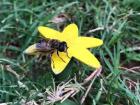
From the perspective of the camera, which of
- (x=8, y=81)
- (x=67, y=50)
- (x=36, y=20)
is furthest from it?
(x=36, y=20)

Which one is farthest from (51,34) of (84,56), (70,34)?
(84,56)

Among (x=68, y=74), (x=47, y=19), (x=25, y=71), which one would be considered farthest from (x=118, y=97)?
(x=47, y=19)

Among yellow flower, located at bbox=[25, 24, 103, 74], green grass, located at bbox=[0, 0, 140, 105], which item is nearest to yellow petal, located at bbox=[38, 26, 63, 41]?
yellow flower, located at bbox=[25, 24, 103, 74]

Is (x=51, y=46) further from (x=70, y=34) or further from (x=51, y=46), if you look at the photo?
(x=70, y=34)

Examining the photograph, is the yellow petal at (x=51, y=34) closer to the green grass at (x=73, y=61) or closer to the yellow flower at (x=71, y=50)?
the yellow flower at (x=71, y=50)

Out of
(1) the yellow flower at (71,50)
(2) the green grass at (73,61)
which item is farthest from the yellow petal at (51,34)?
(2) the green grass at (73,61)

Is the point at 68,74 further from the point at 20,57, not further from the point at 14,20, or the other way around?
the point at 14,20

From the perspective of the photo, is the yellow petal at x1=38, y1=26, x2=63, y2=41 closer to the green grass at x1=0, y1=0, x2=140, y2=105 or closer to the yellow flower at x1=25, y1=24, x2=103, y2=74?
the yellow flower at x1=25, y1=24, x2=103, y2=74
